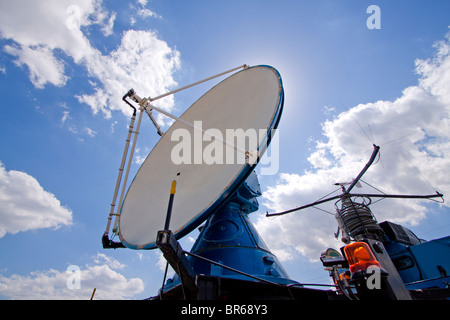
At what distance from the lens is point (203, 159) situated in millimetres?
9953

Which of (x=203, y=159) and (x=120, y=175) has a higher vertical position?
(x=203, y=159)

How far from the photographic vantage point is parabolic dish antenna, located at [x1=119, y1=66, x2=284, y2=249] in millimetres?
6973

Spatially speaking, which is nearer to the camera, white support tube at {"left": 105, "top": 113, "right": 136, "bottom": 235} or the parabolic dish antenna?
the parabolic dish antenna

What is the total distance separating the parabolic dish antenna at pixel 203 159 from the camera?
6973mm

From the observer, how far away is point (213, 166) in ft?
30.0

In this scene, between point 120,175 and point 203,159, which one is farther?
point 120,175

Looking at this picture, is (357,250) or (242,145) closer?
(357,250)

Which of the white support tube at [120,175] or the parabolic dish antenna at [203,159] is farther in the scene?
the white support tube at [120,175]
